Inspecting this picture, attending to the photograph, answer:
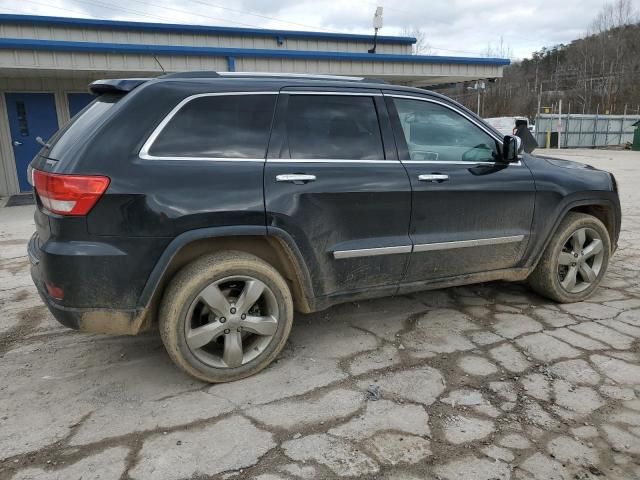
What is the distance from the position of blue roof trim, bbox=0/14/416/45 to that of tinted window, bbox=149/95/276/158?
13.0 metres

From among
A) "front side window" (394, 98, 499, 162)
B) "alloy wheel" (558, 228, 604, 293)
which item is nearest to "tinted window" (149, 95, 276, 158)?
"front side window" (394, 98, 499, 162)

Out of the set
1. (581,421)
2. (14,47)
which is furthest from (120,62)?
(581,421)

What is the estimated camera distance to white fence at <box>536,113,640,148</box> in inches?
1217

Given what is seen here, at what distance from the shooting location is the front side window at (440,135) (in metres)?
3.57

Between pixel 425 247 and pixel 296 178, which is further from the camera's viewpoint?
pixel 425 247

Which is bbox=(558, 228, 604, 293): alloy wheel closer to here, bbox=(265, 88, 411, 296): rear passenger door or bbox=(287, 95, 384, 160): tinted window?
bbox=(265, 88, 411, 296): rear passenger door

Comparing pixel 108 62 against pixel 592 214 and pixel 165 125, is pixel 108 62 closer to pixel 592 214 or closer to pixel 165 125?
pixel 165 125

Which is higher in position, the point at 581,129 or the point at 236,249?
the point at 581,129

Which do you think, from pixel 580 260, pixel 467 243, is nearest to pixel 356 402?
pixel 467 243

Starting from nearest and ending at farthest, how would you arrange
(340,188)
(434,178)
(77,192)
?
(77,192)
(340,188)
(434,178)

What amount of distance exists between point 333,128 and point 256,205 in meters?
0.82

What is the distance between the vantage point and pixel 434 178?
3.47m

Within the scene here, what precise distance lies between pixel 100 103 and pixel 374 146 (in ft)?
5.92

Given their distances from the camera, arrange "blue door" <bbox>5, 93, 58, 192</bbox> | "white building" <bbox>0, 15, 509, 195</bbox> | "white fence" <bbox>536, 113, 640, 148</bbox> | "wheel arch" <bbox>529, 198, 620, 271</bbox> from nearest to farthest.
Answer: "wheel arch" <bbox>529, 198, 620, 271</bbox> < "white building" <bbox>0, 15, 509, 195</bbox> < "blue door" <bbox>5, 93, 58, 192</bbox> < "white fence" <bbox>536, 113, 640, 148</bbox>
